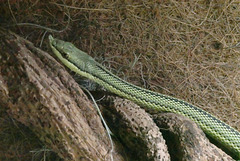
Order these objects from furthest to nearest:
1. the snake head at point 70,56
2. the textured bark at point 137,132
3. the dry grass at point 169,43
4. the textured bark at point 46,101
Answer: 1. the dry grass at point 169,43
2. the snake head at point 70,56
3. the textured bark at point 137,132
4. the textured bark at point 46,101

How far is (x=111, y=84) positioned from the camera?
2.15 metres

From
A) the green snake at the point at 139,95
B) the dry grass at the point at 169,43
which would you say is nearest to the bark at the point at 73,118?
the green snake at the point at 139,95

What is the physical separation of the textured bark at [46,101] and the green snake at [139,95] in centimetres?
25

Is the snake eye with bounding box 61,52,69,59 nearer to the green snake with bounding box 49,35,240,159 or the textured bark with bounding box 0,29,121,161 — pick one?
the green snake with bounding box 49,35,240,159

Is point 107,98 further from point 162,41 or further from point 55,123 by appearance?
point 162,41

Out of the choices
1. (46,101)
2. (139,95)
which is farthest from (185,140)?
(46,101)

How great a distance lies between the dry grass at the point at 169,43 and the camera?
2320 mm

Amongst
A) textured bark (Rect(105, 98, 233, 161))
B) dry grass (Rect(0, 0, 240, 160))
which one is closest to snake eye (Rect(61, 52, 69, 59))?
dry grass (Rect(0, 0, 240, 160))

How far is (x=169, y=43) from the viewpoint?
2.46 m

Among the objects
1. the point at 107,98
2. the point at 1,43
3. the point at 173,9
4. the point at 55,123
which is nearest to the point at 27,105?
the point at 55,123

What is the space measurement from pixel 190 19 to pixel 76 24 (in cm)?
101

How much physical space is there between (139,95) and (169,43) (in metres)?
0.60

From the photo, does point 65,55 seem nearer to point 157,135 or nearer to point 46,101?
point 46,101

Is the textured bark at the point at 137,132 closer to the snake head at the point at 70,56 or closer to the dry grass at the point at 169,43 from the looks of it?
the snake head at the point at 70,56
